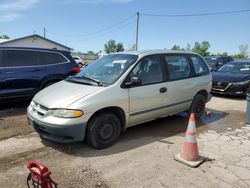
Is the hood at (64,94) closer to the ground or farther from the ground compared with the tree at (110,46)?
closer to the ground

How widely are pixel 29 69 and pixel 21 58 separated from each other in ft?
1.27

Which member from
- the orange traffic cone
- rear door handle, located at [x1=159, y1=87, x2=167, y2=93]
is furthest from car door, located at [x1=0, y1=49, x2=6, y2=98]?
A: the orange traffic cone

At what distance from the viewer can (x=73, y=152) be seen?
13.9ft

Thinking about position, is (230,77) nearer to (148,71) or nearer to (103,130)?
(148,71)

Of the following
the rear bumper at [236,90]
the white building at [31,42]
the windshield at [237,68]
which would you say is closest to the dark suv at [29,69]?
the rear bumper at [236,90]

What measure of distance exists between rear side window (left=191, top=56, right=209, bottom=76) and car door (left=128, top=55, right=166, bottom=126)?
136 centimetres

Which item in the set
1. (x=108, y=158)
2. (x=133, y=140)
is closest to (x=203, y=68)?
(x=133, y=140)

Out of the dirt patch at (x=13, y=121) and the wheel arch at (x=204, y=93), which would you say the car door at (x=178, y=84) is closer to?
the wheel arch at (x=204, y=93)

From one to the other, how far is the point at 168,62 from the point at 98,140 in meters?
2.39

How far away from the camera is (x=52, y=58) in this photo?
24.9 feet

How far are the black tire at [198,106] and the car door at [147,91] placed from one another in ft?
4.12

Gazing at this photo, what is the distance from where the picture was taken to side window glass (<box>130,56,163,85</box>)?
4797 mm

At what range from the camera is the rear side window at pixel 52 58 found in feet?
24.5

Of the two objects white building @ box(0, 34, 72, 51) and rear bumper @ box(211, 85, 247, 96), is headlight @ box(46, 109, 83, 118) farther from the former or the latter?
white building @ box(0, 34, 72, 51)
